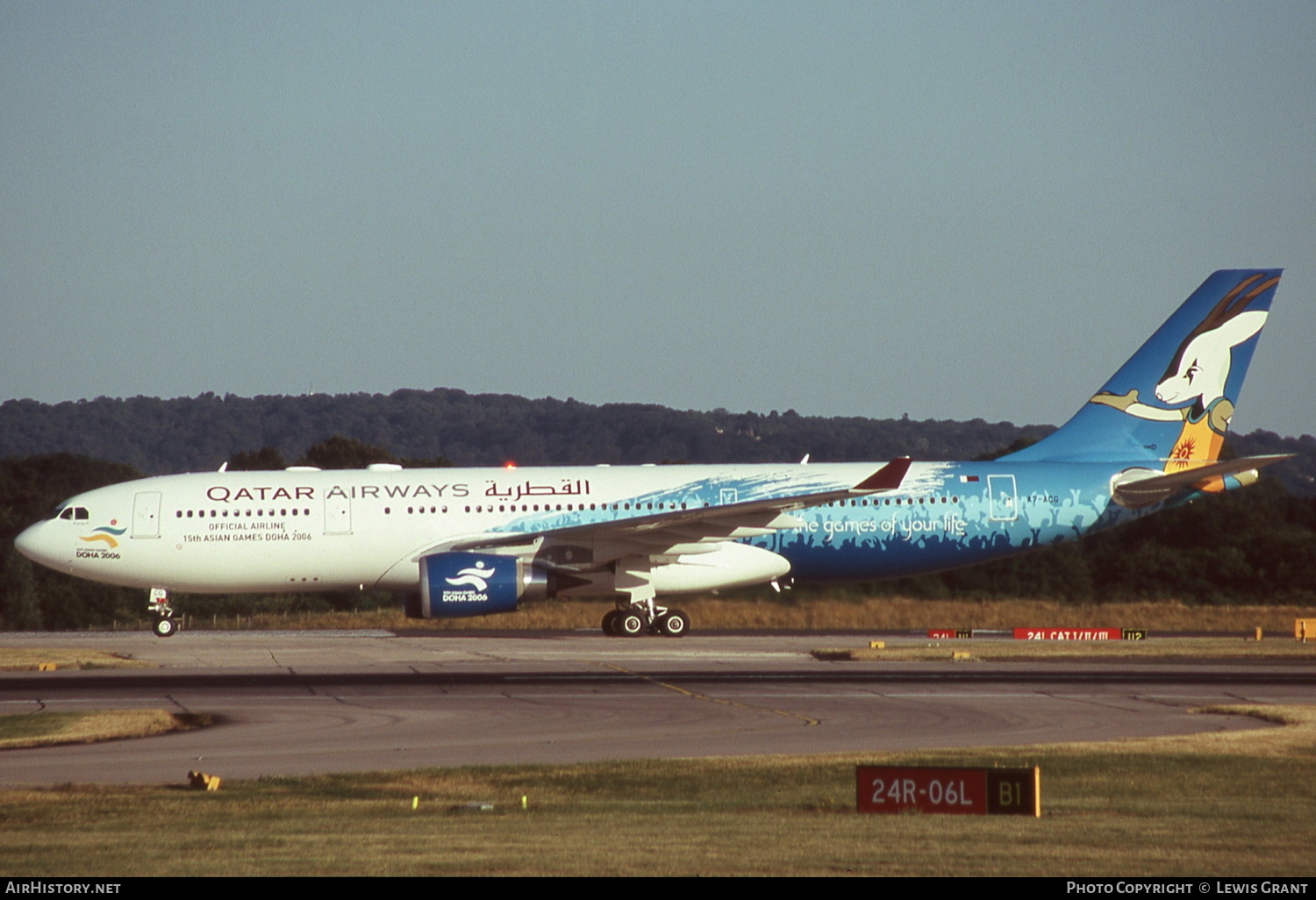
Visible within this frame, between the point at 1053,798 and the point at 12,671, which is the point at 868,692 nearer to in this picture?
the point at 1053,798

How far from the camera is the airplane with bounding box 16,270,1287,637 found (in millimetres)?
30828

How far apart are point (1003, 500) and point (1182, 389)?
18.1 feet

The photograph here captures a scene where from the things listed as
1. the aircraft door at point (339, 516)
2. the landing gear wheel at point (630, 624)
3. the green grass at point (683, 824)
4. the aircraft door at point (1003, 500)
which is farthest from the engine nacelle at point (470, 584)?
the green grass at point (683, 824)

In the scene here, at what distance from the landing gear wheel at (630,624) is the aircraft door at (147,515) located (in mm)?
9912

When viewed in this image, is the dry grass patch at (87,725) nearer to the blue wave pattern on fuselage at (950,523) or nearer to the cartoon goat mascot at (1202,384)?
the blue wave pattern on fuselage at (950,523)

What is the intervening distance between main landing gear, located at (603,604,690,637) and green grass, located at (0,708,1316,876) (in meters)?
17.5

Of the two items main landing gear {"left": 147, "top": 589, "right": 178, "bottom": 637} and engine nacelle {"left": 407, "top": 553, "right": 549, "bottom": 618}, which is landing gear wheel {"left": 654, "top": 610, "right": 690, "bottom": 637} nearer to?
engine nacelle {"left": 407, "top": 553, "right": 549, "bottom": 618}

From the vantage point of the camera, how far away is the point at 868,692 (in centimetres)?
2069

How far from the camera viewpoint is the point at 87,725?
17.7m

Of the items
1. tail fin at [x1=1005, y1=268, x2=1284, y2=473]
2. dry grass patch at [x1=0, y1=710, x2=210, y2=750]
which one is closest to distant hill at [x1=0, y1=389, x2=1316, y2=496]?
tail fin at [x1=1005, y1=268, x2=1284, y2=473]

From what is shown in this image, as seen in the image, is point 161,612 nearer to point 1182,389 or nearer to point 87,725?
point 87,725

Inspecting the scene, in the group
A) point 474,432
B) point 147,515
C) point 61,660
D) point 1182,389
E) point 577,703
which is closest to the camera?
point 577,703

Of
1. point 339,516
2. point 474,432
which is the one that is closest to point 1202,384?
point 339,516
